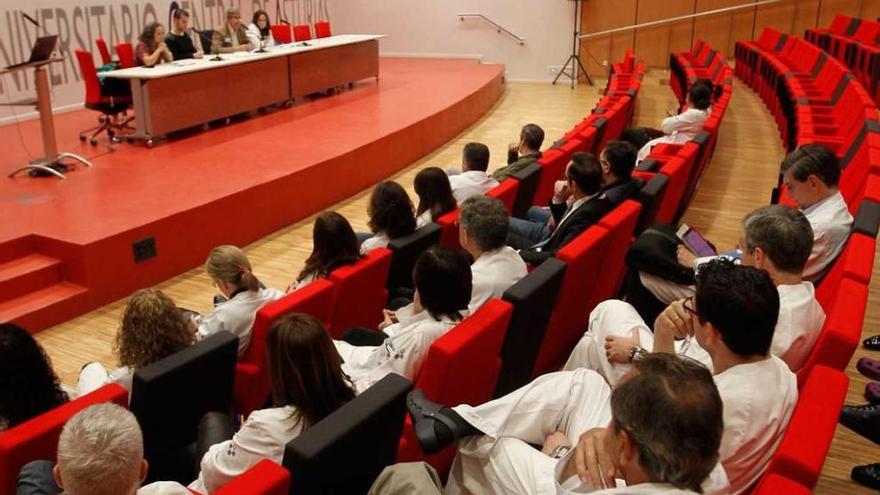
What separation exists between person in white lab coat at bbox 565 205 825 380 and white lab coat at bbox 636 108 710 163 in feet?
9.72

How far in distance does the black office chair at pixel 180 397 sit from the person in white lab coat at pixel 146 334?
0.12 metres

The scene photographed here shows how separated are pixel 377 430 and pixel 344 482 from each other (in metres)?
0.12

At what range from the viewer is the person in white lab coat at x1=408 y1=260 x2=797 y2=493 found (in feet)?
4.90

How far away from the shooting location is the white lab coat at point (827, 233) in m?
2.64

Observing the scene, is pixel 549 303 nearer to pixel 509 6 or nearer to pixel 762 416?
pixel 762 416

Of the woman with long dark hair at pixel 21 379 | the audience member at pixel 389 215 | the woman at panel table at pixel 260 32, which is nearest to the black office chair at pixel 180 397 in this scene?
the woman with long dark hair at pixel 21 379

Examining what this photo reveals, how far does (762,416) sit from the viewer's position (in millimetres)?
1494

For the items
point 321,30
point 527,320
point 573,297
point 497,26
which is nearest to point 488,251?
point 573,297

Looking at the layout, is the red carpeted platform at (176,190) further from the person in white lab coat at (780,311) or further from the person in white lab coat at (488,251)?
the person in white lab coat at (780,311)

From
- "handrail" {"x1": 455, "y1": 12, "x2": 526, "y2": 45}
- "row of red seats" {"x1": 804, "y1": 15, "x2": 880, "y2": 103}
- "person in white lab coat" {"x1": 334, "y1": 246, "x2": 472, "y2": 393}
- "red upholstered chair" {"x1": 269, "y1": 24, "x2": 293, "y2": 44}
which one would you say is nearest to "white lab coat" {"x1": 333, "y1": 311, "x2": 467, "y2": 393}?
"person in white lab coat" {"x1": 334, "y1": 246, "x2": 472, "y2": 393}

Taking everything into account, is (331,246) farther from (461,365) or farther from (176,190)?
(176,190)

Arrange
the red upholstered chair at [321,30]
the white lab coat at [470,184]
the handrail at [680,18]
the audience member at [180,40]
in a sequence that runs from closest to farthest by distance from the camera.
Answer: the white lab coat at [470,184] < the audience member at [180,40] < the red upholstered chair at [321,30] < the handrail at [680,18]

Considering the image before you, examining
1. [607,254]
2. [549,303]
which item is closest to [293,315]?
[549,303]

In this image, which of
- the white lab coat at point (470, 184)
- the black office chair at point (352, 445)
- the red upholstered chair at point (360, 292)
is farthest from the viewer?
the white lab coat at point (470, 184)
